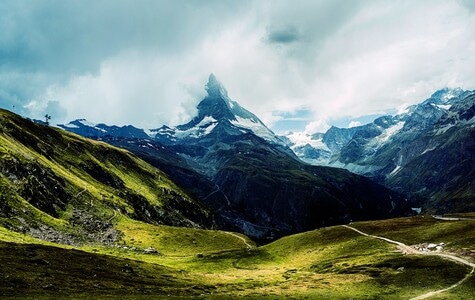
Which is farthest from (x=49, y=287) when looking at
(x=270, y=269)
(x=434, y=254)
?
(x=434, y=254)

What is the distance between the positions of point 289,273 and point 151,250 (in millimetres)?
60405

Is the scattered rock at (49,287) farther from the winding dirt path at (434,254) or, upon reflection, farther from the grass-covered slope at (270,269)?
the winding dirt path at (434,254)

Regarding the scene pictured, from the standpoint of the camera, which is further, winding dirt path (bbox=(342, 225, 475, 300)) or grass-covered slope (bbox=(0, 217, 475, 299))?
winding dirt path (bbox=(342, 225, 475, 300))

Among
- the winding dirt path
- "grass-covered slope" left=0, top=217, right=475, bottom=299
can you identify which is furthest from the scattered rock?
the winding dirt path

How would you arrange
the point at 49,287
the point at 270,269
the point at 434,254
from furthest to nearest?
the point at 270,269 < the point at 434,254 < the point at 49,287

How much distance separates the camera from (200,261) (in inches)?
4983

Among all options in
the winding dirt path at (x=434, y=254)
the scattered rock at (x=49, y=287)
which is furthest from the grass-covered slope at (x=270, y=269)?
the winding dirt path at (x=434, y=254)

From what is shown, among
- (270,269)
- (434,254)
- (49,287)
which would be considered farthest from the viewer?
(270,269)

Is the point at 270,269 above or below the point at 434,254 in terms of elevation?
below

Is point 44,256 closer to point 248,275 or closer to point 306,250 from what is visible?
point 248,275

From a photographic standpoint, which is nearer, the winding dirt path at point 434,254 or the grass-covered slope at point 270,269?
the grass-covered slope at point 270,269

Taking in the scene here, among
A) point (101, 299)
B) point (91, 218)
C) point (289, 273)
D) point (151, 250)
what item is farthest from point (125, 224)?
point (101, 299)

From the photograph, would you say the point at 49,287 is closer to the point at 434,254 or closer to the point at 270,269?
the point at 270,269

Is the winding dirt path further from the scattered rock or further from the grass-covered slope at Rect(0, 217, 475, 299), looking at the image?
the scattered rock
